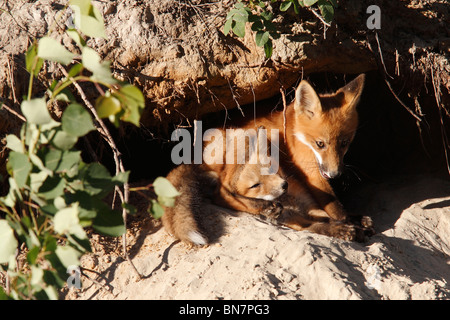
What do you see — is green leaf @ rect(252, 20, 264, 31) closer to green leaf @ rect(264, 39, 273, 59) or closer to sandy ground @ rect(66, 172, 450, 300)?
green leaf @ rect(264, 39, 273, 59)

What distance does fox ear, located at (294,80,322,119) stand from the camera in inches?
157

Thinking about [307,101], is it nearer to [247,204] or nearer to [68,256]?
[247,204]

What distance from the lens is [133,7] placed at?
3.65 meters

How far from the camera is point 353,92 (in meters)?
4.18

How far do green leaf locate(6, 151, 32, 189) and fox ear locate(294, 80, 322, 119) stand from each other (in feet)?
8.02

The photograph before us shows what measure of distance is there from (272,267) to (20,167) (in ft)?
5.29

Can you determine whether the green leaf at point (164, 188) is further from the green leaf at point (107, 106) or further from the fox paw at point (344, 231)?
the fox paw at point (344, 231)

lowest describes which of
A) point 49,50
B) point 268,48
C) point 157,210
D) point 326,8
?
point 157,210

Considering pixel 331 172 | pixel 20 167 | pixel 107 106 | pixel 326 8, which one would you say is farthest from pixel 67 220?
pixel 331 172

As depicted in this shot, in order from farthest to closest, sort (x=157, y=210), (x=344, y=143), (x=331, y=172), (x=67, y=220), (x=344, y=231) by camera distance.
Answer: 1. (x=344, y=143)
2. (x=331, y=172)
3. (x=344, y=231)
4. (x=157, y=210)
5. (x=67, y=220)

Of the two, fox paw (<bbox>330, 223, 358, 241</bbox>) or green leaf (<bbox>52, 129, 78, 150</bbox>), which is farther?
fox paw (<bbox>330, 223, 358, 241</bbox>)

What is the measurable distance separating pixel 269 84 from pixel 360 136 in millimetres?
2135

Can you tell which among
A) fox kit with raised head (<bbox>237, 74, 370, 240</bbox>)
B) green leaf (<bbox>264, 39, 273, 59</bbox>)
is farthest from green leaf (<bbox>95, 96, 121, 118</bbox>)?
fox kit with raised head (<bbox>237, 74, 370, 240</bbox>)

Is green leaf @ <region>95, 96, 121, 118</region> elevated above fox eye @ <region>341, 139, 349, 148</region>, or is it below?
above
